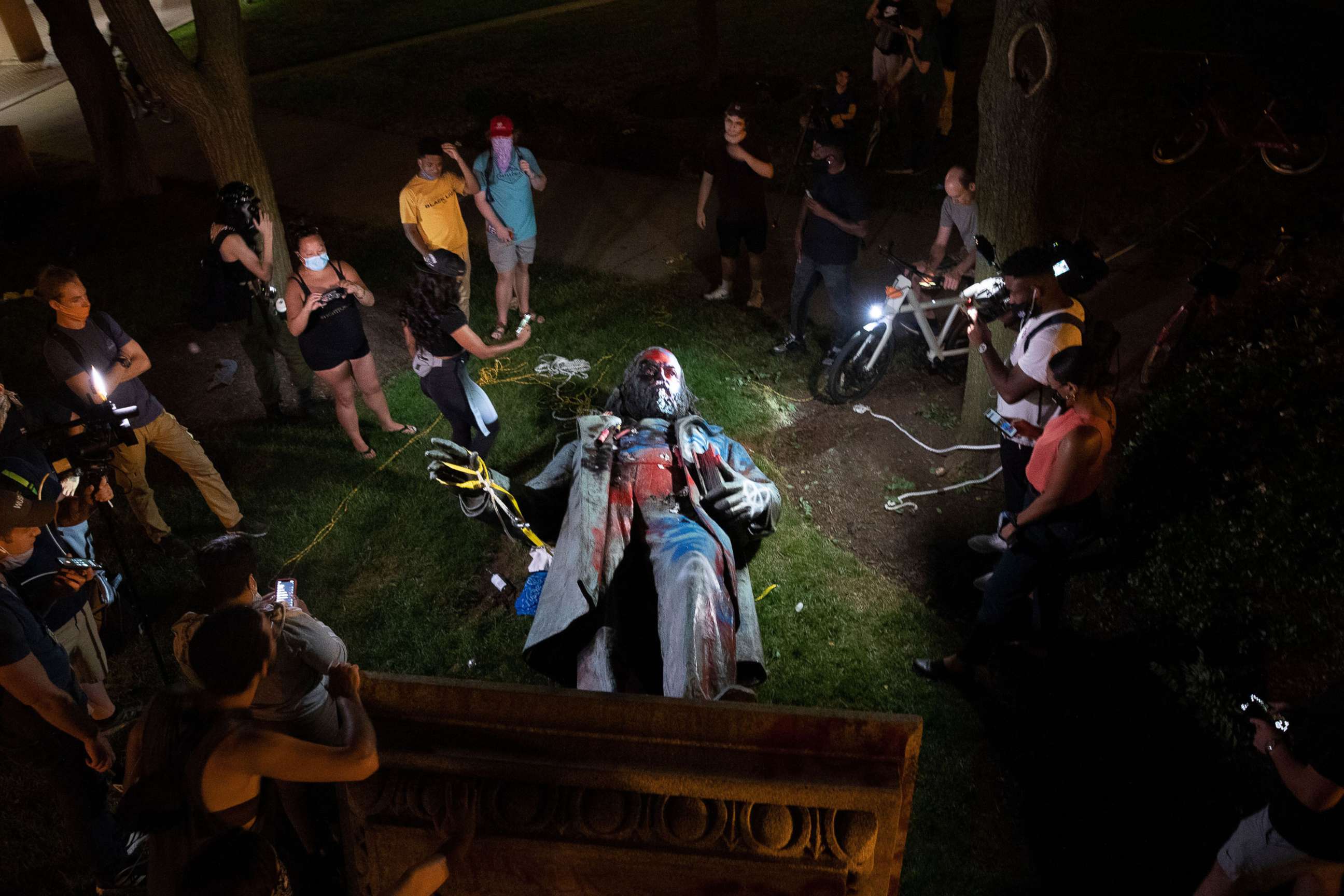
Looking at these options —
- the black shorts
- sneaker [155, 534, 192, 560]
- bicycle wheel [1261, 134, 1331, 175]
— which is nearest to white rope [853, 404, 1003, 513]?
the black shorts

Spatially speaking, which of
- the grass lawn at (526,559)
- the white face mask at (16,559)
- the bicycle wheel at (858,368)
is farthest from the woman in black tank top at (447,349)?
the bicycle wheel at (858,368)

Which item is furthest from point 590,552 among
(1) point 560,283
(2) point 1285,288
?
(2) point 1285,288

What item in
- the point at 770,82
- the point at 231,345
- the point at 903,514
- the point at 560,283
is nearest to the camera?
the point at 903,514

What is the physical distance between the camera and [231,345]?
8.33m

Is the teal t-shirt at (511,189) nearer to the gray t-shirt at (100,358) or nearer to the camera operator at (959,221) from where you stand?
the gray t-shirt at (100,358)

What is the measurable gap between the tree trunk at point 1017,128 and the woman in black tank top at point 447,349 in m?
3.35

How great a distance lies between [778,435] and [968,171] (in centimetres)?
243

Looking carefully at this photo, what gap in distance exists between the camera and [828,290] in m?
7.56

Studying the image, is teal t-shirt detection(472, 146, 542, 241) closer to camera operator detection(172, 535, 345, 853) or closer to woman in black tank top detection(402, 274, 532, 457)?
woman in black tank top detection(402, 274, 532, 457)

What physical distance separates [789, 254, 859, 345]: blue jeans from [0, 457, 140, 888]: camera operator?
5.45 metres

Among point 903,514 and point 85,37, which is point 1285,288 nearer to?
point 903,514

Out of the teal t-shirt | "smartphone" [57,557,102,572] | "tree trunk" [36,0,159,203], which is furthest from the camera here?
"tree trunk" [36,0,159,203]

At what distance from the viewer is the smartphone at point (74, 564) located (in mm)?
4094

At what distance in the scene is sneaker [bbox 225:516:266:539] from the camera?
617 centimetres
